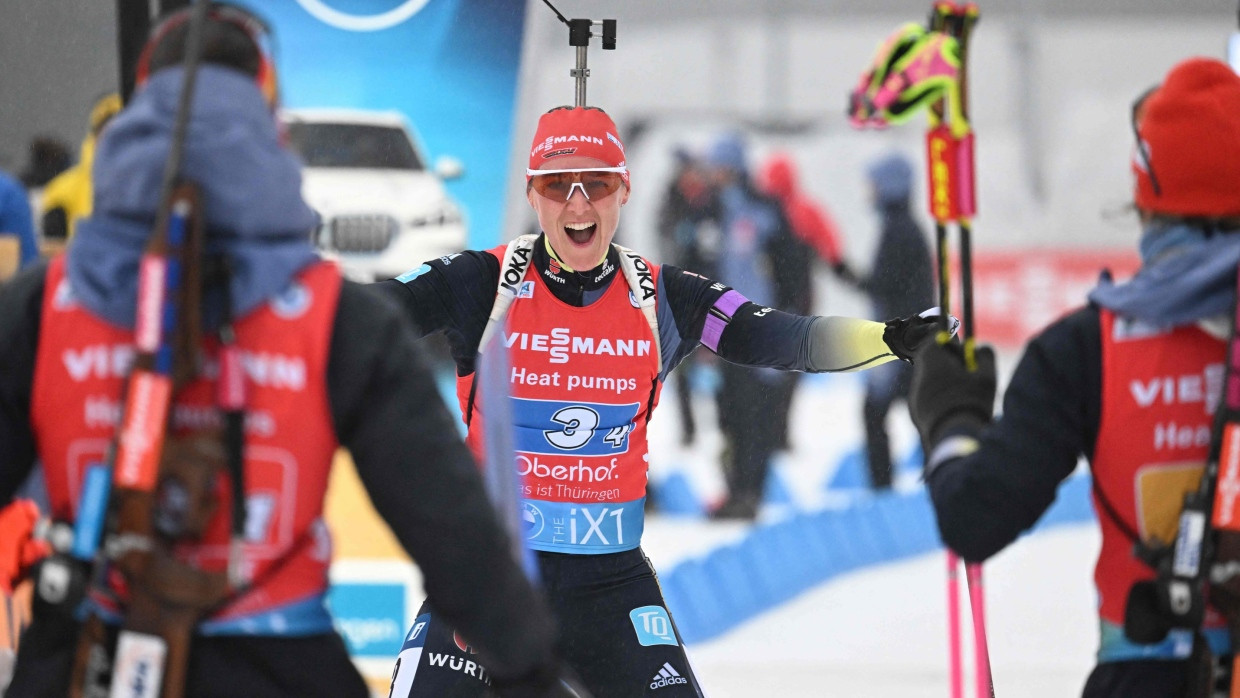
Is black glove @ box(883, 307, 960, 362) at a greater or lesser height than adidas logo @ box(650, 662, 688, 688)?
greater

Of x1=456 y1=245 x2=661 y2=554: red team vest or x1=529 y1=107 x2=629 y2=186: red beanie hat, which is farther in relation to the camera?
x1=529 y1=107 x2=629 y2=186: red beanie hat

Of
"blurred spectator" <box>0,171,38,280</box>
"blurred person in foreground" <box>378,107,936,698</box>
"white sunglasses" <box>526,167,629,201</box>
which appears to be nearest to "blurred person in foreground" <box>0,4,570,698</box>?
"blurred person in foreground" <box>378,107,936,698</box>

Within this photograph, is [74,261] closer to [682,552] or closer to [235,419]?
[235,419]

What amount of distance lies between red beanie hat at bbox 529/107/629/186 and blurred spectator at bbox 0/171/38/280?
1241mm

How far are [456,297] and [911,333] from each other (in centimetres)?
102

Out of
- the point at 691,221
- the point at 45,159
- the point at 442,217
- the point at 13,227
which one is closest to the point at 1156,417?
the point at 13,227

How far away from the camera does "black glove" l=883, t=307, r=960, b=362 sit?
295cm

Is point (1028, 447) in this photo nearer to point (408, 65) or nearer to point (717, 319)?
point (717, 319)

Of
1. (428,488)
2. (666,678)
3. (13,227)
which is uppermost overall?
(13,227)

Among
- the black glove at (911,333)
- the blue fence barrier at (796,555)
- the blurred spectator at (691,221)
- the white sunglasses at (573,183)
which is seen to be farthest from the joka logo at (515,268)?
the blurred spectator at (691,221)

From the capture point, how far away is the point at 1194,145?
1.96 meters

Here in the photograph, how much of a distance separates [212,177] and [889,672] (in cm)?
425

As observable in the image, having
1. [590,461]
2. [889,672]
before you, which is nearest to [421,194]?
[590,461]

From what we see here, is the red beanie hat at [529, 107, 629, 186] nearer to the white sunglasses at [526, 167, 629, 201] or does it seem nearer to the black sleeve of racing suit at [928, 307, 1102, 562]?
the white sunglasses at [526, 167, 629, 201]
